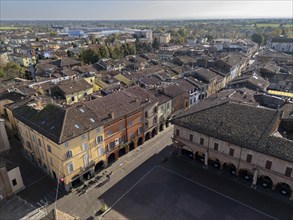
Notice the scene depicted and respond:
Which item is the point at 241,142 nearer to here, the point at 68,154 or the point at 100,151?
the point at 100,151

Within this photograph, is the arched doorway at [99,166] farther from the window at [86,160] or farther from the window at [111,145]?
the window at [86,160]

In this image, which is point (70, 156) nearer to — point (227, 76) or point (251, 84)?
point (251, 84)

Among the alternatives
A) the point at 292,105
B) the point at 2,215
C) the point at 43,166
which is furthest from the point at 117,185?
the point at 292,105

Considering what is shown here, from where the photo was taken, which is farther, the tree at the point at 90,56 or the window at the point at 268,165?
the tree at the point at 90,56

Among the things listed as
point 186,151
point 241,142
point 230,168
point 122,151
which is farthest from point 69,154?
point 230,168

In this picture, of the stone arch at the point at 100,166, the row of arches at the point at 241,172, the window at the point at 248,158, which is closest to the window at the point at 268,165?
the row of arches at the point at 241,172

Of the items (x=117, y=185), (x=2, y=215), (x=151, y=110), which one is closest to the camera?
(x=2, y=215)
